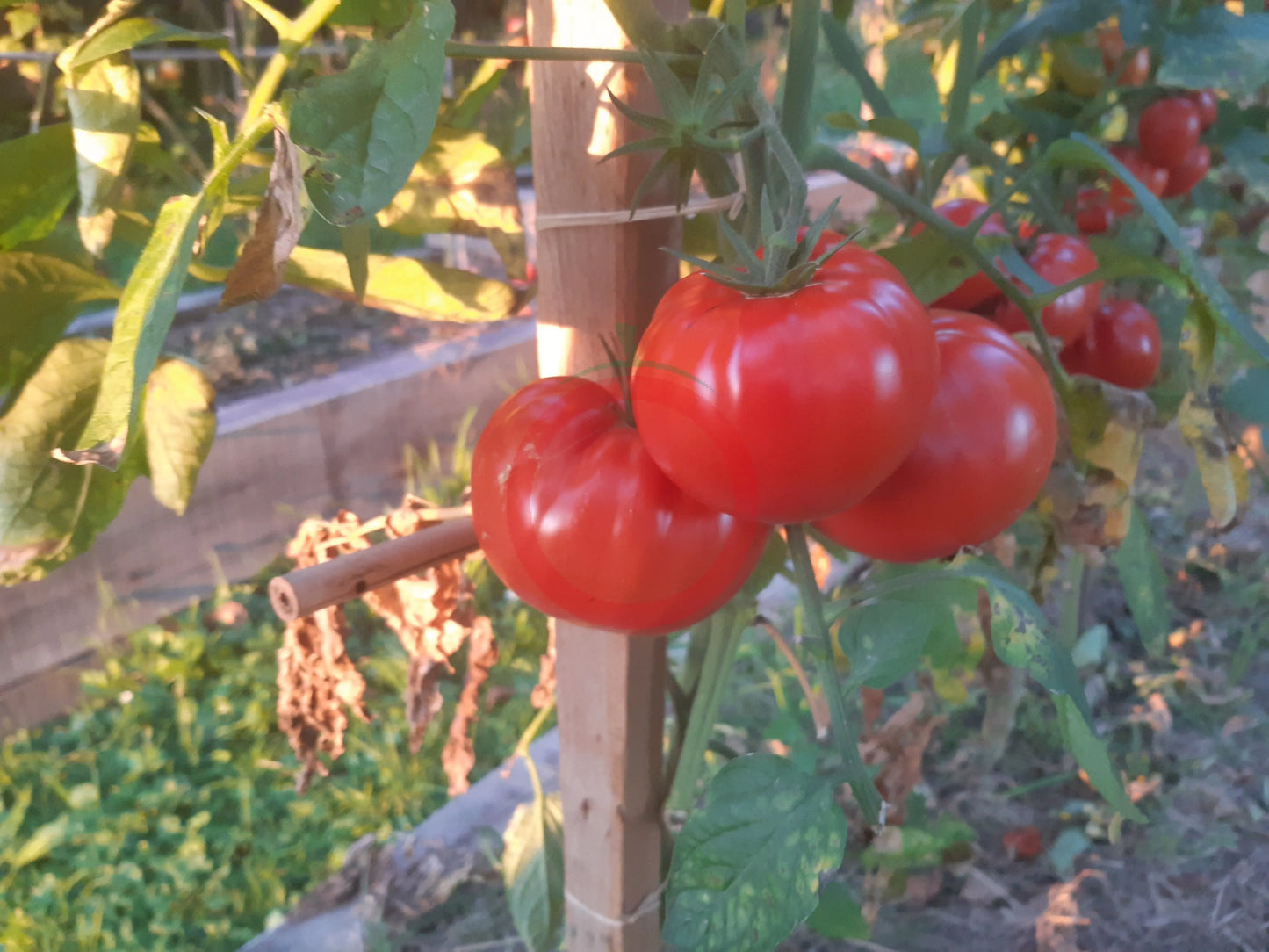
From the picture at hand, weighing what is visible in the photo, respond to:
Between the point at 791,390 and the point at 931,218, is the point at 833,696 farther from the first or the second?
the point at 931,218

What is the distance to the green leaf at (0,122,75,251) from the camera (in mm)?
447

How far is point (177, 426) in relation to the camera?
542 mm

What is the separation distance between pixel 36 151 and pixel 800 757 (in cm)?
77

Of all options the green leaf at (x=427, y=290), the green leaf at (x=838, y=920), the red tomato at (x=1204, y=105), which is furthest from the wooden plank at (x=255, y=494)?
the red tomato at (x=1204, y=105)

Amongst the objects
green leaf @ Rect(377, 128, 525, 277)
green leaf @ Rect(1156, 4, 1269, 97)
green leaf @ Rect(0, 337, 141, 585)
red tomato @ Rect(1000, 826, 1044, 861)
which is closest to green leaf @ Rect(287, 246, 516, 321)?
green leaf @ Rect(377, 128, 525, 277)

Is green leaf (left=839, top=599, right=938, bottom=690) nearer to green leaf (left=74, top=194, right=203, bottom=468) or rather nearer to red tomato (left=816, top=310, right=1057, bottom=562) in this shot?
red tomato (left=816, top=310, right=1057, bottom=562)

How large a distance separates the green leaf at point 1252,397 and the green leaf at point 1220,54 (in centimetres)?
22

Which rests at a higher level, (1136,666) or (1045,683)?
→ (1045,683)

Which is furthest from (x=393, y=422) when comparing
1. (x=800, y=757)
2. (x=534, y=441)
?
(x=534, y=441)

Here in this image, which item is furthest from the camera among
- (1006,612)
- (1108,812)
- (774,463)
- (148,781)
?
(148,781)

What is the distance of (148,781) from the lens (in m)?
1.29

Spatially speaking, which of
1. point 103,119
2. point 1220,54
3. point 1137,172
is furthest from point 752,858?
point 1137,172

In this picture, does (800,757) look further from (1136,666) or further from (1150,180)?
(1136,666)

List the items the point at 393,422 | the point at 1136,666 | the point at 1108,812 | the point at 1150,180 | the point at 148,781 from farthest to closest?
the point at 393,422 < the point at 1136,666 < the point at 148,781 < the point at 1108,812 < the point at 1150,180
